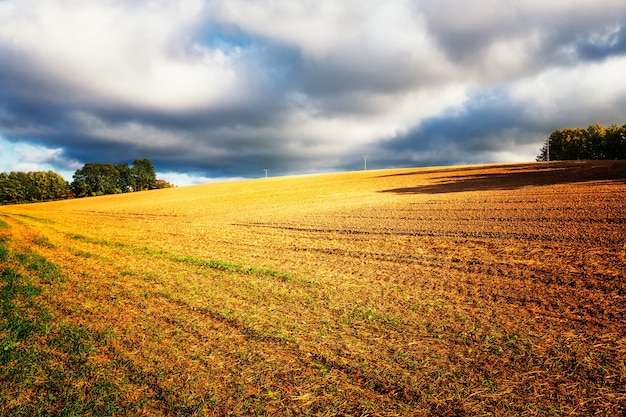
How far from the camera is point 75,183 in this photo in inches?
4050

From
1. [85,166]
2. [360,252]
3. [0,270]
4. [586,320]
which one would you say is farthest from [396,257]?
[85,166]

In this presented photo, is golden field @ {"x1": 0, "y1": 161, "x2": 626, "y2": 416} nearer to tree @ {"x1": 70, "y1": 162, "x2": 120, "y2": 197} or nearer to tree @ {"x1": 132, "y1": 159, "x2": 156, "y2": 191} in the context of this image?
tree @ {"x1": 70, "y1": 162, "x2": 120, "y2": 197}

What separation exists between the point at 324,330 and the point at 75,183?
123 metres

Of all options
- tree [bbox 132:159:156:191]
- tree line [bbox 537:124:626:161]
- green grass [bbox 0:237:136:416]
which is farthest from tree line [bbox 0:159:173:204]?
tree line [bbox 537:124:626:161]

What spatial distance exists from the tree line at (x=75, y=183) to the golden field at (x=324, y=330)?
110m

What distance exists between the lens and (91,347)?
207 inches

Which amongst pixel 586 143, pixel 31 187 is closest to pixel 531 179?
pixel 586 143

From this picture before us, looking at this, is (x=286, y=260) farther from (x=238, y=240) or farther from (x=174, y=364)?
(x=174, y=364)

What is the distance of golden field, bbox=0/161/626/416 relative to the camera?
13.5 feet

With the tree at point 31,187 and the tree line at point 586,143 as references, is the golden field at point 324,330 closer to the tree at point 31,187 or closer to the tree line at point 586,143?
the tree line at point 586,143

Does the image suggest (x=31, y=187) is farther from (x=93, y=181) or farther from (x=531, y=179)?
(x=531, y=179)

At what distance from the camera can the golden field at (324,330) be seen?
4109mm

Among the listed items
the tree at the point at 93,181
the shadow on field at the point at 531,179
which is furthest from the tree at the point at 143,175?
the shadow on field at the point at 531,179

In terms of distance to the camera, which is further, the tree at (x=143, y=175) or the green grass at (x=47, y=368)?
the tree at (x=143, y=175)
